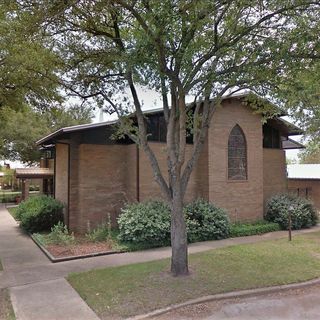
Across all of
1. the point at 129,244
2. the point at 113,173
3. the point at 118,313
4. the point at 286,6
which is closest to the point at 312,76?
the point at 286,6

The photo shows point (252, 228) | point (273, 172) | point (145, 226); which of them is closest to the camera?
point (145, 226)

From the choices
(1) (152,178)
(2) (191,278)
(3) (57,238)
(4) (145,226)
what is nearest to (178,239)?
(2) (191,278)

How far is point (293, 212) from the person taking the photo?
15.0m

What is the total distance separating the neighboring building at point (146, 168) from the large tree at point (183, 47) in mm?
5011

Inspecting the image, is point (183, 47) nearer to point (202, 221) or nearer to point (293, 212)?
point (202, 221)

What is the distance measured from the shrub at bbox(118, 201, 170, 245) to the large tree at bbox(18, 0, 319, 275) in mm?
3378

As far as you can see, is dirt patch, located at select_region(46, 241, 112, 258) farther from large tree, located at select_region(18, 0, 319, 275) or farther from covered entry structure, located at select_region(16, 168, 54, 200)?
covered entry structure, located at select_region(16, 168, 54, 200)

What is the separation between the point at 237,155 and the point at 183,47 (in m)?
9.19

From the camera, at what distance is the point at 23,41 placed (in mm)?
8297

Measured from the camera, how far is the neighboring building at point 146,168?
44.7 feet

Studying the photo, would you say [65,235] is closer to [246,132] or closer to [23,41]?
[23,41]

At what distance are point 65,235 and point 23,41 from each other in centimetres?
655

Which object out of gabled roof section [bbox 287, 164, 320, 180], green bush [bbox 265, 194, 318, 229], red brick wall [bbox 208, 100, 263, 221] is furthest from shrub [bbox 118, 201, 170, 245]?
gabled roof section [bbox 287, 164, 320, 180]

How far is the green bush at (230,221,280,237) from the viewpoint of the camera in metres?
13.5
